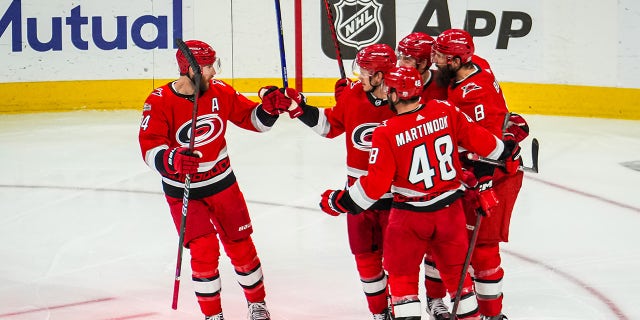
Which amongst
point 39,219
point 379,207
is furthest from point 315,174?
point 379,207

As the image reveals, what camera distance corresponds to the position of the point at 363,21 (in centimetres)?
958

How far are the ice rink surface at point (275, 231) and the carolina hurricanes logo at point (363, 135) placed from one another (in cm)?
90

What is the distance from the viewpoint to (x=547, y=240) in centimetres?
575

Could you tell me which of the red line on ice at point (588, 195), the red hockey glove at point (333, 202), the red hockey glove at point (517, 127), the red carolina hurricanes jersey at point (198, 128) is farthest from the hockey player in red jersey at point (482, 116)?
the red line on ice at point (588, 195)

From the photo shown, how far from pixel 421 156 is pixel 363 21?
6039 mm

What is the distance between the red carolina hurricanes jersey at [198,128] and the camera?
4145 mm

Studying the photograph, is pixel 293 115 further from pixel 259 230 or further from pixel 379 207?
pixel 259 230

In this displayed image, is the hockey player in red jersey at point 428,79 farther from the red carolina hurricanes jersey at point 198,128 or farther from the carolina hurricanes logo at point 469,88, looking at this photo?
the red carolina hurricanes jersey at point 198,128

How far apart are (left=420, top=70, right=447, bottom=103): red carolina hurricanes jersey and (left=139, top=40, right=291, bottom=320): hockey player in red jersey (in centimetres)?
60

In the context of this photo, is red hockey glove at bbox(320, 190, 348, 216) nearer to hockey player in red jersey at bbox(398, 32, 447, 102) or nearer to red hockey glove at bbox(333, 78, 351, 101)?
red hockey glove at bbox(333, 78, 351, 101)

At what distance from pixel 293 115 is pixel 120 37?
5981 mm

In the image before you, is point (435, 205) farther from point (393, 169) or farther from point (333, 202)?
point (333, 202)

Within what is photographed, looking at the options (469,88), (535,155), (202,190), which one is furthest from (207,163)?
(535,155)

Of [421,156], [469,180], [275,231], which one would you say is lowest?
[275,231]
